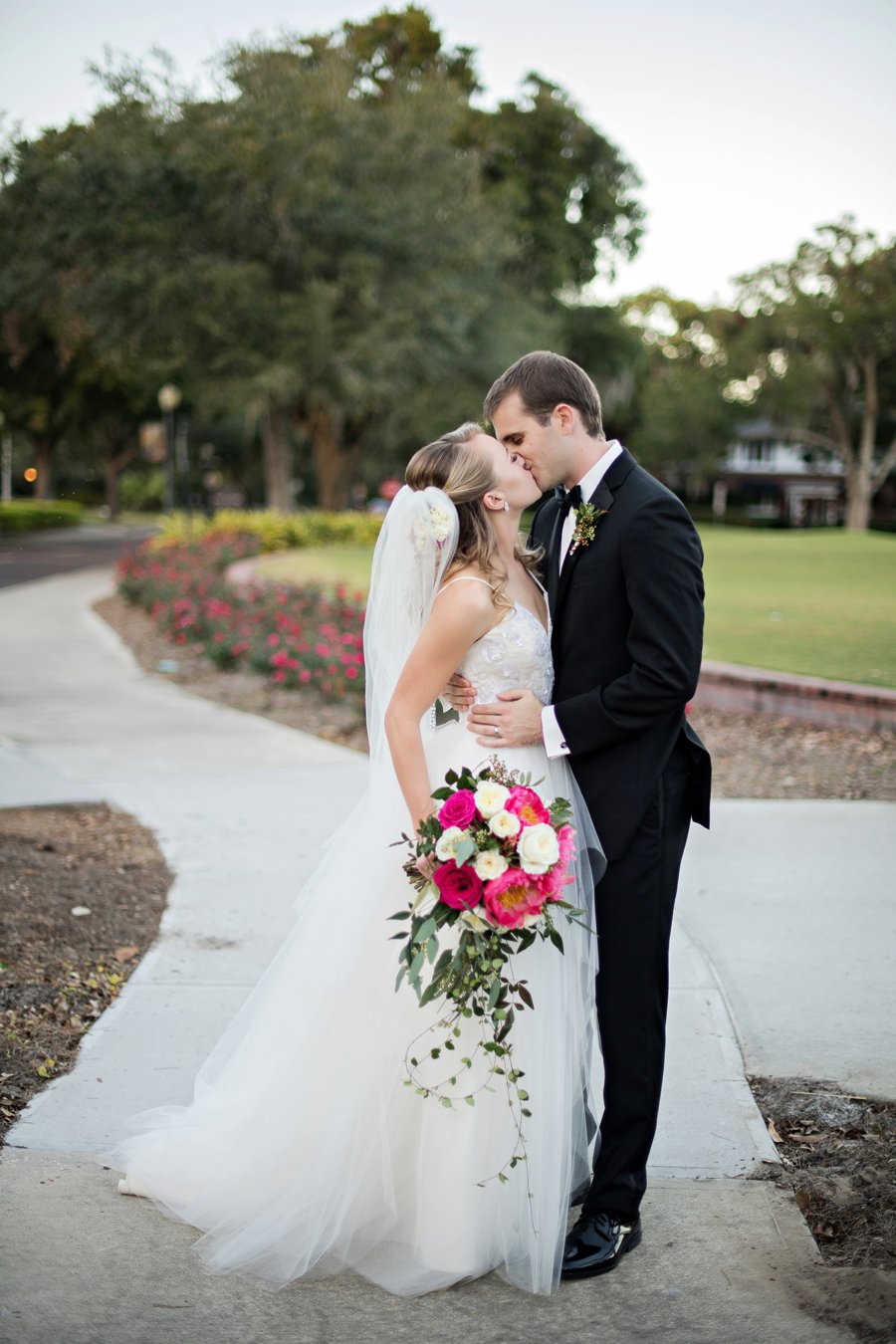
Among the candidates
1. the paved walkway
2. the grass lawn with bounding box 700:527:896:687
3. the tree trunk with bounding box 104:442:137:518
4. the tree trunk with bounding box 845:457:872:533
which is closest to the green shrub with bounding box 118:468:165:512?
the tree trunk with bounding box 104:442:137:518

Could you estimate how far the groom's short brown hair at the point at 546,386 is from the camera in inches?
114

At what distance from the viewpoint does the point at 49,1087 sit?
3676 millimetres

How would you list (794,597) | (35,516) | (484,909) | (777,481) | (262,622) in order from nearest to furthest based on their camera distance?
(484,909) → (262,622) → (794,597) → (35,516) → (777,481)

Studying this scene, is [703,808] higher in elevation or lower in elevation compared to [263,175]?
lower

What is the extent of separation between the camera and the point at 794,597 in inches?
661

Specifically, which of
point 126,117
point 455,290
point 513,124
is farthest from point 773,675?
point 513,124

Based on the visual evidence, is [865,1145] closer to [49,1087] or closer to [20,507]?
[49,1087]

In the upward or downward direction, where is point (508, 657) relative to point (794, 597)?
upward

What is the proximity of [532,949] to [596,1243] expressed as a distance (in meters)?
0.72

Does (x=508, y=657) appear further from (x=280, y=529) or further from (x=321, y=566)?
(x=280, y=529)

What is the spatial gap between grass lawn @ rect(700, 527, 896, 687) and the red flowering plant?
7945mm

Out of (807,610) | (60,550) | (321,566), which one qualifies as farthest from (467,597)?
(60,550)

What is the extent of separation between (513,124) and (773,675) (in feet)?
113

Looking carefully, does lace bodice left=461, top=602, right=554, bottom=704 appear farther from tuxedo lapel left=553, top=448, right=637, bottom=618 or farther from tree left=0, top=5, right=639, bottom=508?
tree left=0, top=5, right=639, bottom=508
